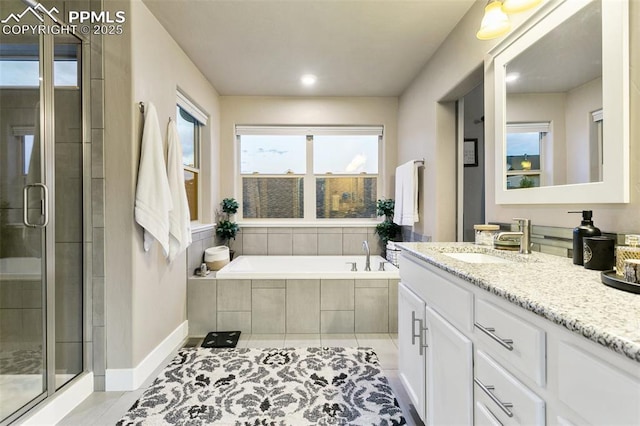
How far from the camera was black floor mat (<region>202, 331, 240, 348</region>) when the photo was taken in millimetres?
2467

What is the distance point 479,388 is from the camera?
3.16 ft

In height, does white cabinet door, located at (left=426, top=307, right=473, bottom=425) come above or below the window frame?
below

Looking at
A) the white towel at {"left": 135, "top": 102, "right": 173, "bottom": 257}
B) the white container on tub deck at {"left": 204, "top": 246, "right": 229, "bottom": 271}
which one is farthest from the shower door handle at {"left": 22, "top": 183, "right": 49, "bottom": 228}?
the white container on tub deck at {"left": 204, "top": 246, "right": 229, "bottom": 271}

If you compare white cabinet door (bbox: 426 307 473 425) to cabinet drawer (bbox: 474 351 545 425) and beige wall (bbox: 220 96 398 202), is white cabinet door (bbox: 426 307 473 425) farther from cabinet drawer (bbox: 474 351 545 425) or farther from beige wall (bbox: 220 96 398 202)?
beige wall (bbox: 220 96 398 202)

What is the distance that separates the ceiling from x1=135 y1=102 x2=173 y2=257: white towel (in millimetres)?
808

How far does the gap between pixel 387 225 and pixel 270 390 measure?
228 cm

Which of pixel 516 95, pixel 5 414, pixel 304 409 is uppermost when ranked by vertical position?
pixel 516 95

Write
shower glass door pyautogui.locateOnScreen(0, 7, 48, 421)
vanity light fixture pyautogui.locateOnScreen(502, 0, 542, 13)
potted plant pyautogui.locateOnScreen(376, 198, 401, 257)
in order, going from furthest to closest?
potted plant pyautogui.locateOnScreen(376, 198, 401, 257) < shower glass door pyautogui.locateOnScreen(0, 7, 48, 421) < vanity light fixture pyautogui.locateOnScreen(502, 0, 542, 13)

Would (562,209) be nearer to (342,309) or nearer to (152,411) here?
(342,309)

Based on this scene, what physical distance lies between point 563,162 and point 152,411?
8.00ft

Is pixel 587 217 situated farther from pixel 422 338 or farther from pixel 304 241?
pixel 304 241

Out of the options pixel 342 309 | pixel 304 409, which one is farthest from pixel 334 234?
pixel 304 409

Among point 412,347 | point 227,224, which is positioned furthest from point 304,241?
point 412,347

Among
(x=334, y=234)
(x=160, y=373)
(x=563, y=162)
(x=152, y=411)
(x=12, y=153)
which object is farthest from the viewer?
(x=334, y=234)
